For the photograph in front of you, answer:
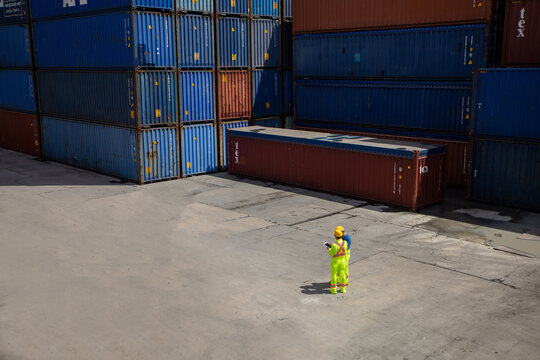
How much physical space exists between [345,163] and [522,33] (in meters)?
8.57

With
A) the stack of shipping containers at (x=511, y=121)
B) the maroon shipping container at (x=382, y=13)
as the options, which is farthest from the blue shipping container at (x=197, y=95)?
the stack of shipping containers at (x=511, y=121)

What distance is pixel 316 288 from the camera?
1331 centimetres

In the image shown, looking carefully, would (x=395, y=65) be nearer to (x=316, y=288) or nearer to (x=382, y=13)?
(x=382, y=13)

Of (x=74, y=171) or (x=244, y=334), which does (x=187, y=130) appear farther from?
(x=244, y=334)

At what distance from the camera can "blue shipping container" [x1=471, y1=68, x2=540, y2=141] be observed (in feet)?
62.6

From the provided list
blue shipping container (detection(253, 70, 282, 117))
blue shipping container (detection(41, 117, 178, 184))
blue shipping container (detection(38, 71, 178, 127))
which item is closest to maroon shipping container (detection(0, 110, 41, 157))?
blue shipping container (detection(41, 117, 178, 184))

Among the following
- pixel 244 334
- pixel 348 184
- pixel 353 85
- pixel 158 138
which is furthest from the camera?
pixel 353 85

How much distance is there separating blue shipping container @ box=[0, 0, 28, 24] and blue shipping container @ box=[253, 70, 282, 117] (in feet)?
47.0

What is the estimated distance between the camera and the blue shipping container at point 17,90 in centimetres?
3253

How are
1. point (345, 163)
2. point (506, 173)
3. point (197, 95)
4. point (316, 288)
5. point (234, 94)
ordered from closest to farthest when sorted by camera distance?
point (316, 288) < point (506, 173) < point (345, 163) < point (197, 95) < point (234, 94)

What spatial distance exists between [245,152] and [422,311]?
51.7 ft

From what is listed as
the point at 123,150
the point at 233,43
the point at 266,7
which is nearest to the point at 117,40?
the point at 123,150

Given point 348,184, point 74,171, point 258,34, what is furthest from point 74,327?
point 258,34

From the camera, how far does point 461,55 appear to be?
23.1 metres
